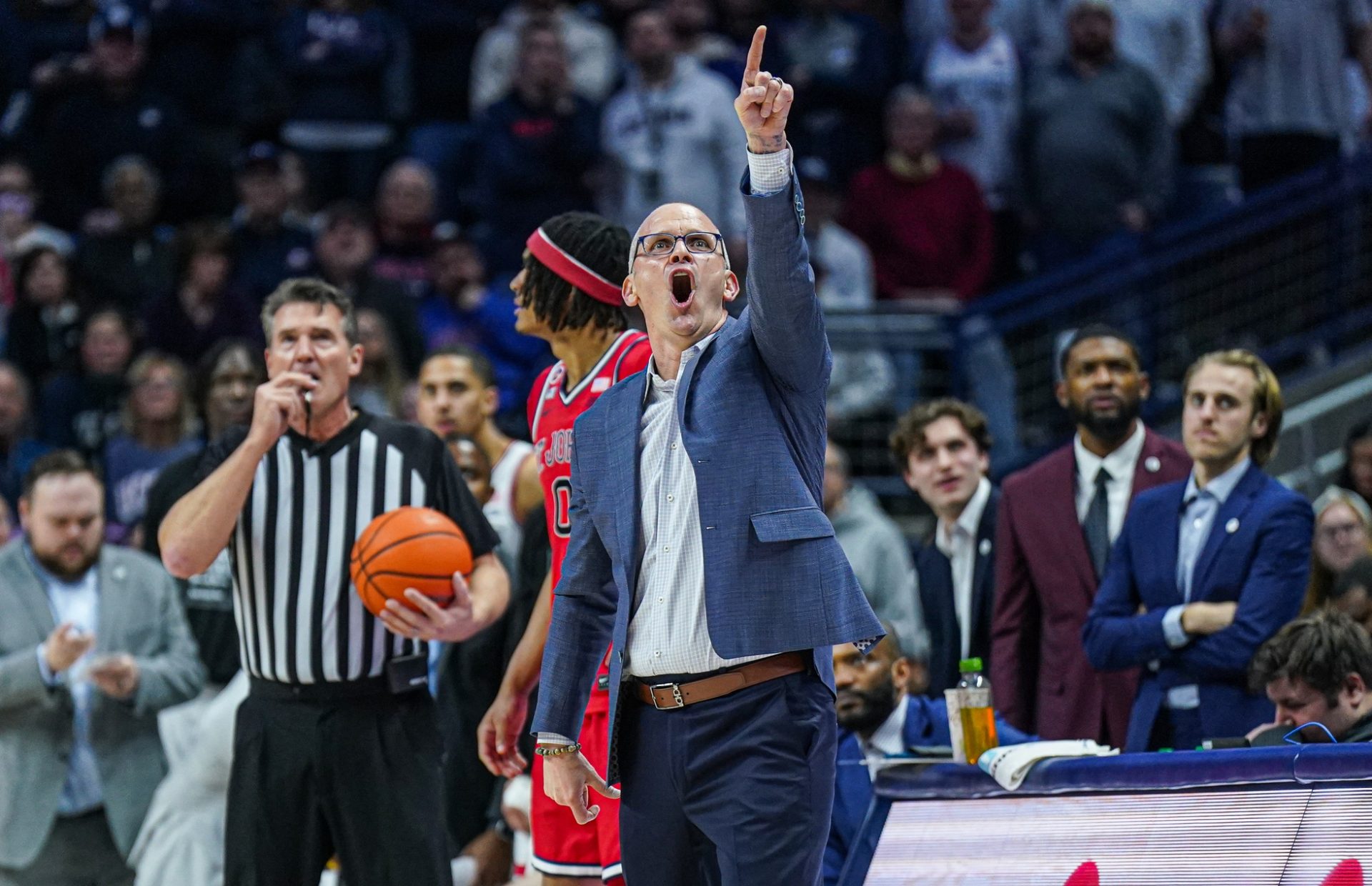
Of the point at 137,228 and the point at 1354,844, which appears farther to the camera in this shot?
the point at 137,228

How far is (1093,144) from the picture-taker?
10352 millimetres

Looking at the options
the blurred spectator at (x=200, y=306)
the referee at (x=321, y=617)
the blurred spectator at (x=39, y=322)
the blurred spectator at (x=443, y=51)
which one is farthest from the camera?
the blurred spectator at (x=443, y=51)

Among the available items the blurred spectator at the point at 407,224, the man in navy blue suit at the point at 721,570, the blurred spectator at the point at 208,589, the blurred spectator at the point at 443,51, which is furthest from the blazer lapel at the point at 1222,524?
the blurred spectator at the point at 443,51

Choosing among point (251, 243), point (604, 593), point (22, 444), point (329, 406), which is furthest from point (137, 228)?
point (604, 593)

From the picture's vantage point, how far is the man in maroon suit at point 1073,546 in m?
6.48

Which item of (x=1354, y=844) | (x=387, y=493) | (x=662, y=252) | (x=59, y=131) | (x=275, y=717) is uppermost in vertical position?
(x=59, y=131)

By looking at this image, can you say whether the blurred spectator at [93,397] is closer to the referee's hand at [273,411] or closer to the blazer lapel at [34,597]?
the blazer lapel at [34,597]

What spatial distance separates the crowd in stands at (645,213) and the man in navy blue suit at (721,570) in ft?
6.92

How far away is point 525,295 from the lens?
16.9 ft

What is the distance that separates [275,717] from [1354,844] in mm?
2823

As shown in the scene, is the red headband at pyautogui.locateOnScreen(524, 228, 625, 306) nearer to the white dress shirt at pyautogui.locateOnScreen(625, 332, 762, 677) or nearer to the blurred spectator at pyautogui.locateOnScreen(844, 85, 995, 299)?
the white dress shirt at pyautogui.locateOnScreen(625, 332, 762, 677)

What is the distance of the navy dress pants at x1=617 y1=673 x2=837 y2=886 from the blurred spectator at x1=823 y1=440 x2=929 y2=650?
3979 mm

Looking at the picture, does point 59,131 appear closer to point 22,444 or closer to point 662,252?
point 22,444

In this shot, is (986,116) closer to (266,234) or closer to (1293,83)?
(1293,83)
